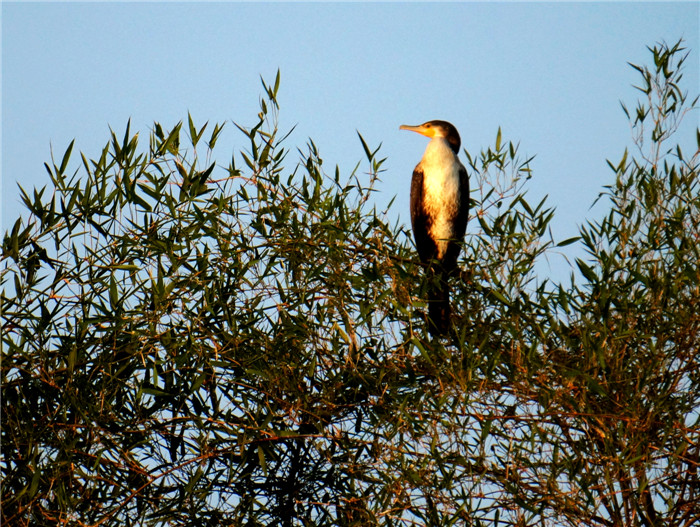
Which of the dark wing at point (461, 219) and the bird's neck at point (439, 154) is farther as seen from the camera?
the bird's neck at point (439, 154)

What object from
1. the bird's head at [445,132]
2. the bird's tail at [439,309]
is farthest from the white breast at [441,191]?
the bird's tail at [439,309]

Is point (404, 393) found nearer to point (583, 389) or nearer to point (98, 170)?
point (583, 389)

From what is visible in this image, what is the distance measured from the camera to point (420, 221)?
4.54 m

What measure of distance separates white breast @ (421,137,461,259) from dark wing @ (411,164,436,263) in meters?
0.03

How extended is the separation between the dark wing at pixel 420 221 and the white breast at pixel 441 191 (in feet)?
0.11

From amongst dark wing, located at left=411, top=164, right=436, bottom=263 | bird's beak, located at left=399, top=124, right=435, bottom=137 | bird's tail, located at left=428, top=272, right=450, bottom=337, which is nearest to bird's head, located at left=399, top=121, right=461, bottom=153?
bird's beak, located at left=399, top=124, right=435, bottom=137

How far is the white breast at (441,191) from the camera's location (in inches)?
173

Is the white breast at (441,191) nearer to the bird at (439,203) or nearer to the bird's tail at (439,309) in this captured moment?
the bird at (439,203)

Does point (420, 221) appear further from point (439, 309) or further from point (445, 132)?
point (439, 309)

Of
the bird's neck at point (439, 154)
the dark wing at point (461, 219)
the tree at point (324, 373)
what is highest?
the bird's neck at point (439, 154)

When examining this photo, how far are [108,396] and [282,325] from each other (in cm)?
65

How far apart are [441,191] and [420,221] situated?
0.64ft

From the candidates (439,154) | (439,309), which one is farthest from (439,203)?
(439,309)

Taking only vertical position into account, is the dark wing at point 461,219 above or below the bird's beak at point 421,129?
below
